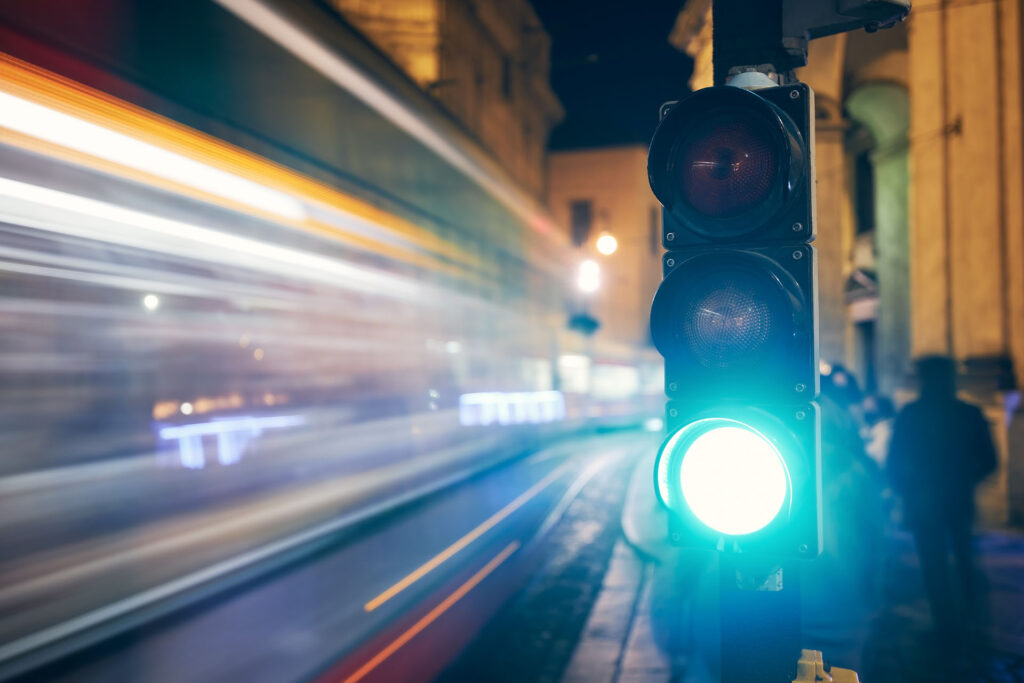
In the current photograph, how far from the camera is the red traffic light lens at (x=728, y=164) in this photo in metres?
1.63

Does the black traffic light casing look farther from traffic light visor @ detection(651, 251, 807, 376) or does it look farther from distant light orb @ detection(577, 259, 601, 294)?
distant light orb @ detection(577, 259, 601, 294)

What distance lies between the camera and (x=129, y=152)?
4.08 metres

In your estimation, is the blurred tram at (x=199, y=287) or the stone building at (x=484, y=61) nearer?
the blurred tram at (x=199, y=287)

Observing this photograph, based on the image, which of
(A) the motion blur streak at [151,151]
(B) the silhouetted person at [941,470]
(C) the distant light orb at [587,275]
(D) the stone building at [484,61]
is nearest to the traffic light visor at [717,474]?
(A) the motion blur streak at [151,151]

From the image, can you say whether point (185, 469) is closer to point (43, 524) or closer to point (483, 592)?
point (43, 524)

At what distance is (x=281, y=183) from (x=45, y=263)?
199 centimetres

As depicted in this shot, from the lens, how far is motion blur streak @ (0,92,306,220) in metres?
3.49

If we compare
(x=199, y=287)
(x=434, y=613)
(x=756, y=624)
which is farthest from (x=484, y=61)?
(x=756, y=624)

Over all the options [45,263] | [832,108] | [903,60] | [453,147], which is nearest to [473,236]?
[453,147]

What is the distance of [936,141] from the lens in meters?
10.2

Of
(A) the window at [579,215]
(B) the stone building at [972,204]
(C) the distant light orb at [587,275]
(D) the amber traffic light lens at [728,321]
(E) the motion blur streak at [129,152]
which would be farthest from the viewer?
(A) the window at [579,215]

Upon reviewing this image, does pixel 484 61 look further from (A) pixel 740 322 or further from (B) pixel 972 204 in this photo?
(A) pixel 740 322

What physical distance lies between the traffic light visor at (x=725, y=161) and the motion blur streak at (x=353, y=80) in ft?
13.5

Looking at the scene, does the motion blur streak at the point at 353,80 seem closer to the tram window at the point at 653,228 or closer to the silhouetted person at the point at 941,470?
the silhouetted person at the point at 941,470
